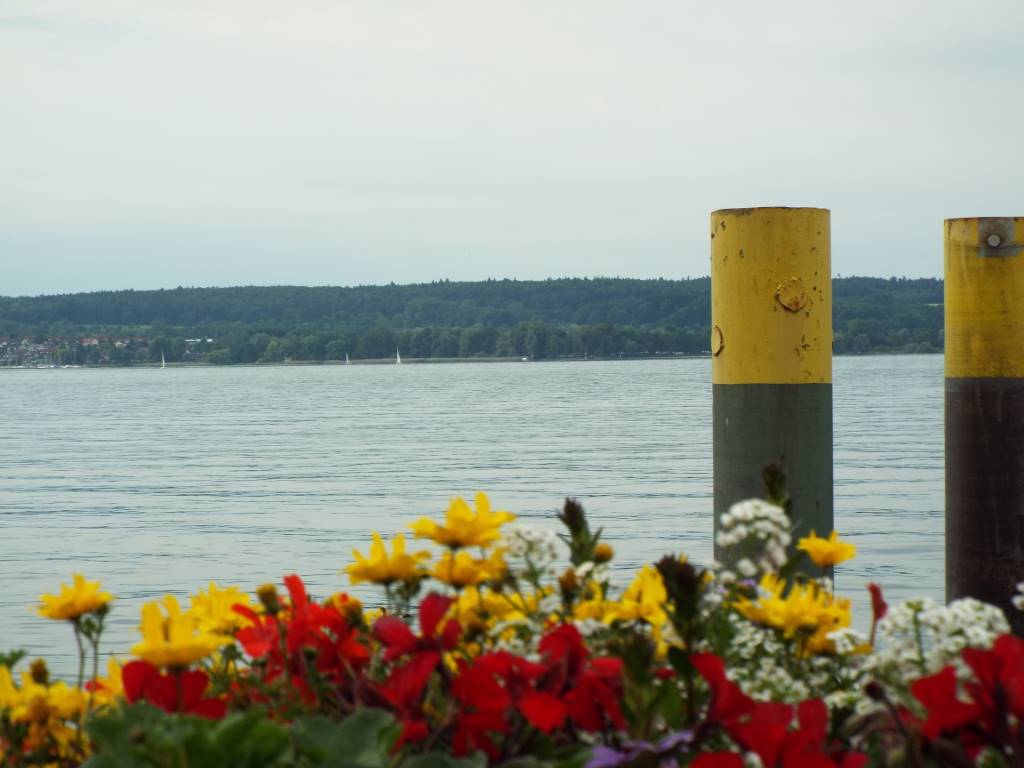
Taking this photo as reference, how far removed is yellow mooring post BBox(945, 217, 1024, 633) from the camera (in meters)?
5.76

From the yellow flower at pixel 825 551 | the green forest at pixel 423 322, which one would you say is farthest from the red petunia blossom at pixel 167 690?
the green forest at pixel 423 322

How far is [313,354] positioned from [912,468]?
105460 mm

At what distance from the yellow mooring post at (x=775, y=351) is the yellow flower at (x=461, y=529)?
109 inches

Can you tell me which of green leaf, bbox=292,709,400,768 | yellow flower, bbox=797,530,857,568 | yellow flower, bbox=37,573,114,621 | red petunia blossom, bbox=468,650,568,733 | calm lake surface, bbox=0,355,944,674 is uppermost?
yellow flower, bbox=797,530,857,568

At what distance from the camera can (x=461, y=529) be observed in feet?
6.05

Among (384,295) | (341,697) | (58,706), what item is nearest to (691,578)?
(341,697)

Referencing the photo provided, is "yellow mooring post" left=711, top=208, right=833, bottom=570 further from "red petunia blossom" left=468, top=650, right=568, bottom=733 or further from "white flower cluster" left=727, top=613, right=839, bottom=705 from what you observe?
"red petunia blossom" left=468, top=650, right=568, bottom=733

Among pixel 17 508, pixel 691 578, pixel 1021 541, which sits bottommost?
pixel 17 508

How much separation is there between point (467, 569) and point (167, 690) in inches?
16.3

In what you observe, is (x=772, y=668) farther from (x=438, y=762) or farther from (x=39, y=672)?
(x=39, y=672)

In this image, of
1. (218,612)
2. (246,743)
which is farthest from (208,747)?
(218,612)

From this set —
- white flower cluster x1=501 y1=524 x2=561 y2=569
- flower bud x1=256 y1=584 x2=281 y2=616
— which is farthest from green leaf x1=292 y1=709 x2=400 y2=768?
white flower cluster x1=501 y1=524 x2=561 y2=569

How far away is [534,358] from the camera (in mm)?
132625

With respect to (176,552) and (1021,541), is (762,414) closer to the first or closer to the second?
(1021,541)
